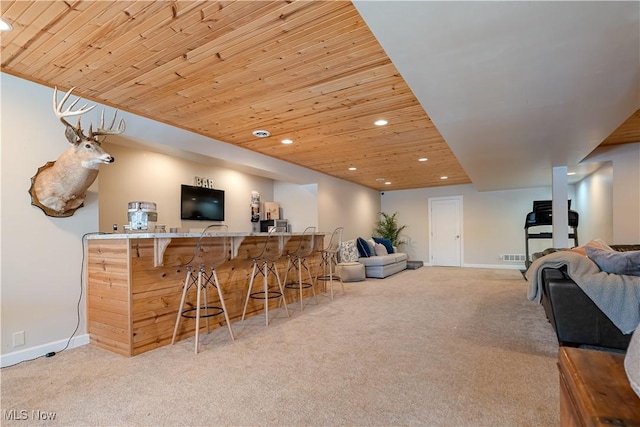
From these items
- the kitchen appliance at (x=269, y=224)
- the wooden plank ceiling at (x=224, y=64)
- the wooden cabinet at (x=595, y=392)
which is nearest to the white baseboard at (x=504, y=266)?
the wooden plank ceiling at (x=224, y=64)

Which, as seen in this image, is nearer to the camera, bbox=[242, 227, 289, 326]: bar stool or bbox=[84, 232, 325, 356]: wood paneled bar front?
bbox=[84, 232, 325, 356]: wood paneled bar front

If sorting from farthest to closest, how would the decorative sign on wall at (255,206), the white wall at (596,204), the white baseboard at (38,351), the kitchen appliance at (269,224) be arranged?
the kitchen appliance at (269,224)
the decorative sign on wall at (255,206)
the white wall at (596,204)
the white baseboard at (38,351)

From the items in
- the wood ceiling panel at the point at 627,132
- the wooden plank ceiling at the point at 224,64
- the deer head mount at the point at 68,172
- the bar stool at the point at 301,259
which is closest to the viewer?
the wooden plank ceiling at the point at 224,64

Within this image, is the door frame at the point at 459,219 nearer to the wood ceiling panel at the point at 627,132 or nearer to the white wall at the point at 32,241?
the wood ceiling panel at the point at 627,132

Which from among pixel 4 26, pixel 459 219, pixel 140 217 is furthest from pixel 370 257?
pixel 4 26

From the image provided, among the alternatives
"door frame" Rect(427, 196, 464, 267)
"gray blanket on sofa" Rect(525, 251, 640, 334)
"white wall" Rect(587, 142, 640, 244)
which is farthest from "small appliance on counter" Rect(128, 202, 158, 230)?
"door frame" Rect(427, 196, 464, 267)

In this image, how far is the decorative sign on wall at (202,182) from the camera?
16.6 feet

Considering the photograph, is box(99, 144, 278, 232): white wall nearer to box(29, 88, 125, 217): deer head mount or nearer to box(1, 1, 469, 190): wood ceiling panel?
box(1, 1, 469, 190): wood ceiling panel

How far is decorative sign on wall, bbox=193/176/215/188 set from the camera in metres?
5.07

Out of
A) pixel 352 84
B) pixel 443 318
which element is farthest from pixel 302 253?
pixel 352 84

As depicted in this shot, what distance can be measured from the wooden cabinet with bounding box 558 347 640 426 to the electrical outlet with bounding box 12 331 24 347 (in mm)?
3502

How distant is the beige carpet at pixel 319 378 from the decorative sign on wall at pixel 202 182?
8.27 ft

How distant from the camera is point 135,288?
2705 millimetres

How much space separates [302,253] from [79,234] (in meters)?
2.56
